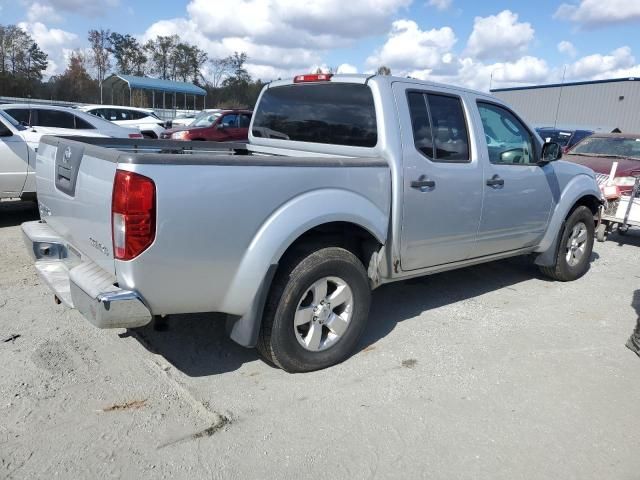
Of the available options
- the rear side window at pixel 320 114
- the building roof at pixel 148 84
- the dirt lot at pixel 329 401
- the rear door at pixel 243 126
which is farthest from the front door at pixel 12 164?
the building roof at pixel 148 84

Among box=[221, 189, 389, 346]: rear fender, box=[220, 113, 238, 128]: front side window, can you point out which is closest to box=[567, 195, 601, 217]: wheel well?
box=[221, 189, 389, 346]: rear fender

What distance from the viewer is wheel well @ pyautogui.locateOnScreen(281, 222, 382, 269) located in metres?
3.42

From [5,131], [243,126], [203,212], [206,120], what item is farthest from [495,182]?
[206,120]

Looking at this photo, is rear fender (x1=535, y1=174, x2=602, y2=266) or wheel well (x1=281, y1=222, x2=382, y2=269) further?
rear fender (x1=535, y1=174, x2=602, y2=266)

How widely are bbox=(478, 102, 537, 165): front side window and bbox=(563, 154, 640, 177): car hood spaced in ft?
14.7

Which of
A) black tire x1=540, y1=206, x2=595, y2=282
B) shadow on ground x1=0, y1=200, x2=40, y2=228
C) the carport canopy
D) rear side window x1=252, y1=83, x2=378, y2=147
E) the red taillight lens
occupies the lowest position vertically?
shadow on ground x1=0, y1=200, x2=40, y2=228

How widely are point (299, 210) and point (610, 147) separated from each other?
28.9ft

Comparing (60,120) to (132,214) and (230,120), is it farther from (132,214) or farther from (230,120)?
(230,120)

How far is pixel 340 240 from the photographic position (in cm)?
368

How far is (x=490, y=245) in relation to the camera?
15.6ft

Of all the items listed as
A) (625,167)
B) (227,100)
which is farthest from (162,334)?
(227,100)

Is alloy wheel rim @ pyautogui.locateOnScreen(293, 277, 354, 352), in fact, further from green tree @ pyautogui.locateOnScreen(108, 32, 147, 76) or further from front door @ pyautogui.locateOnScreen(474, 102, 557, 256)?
green tree @ pyautogui.locateOnScreen(108, 32, 147, 76)

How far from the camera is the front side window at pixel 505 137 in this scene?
459cm

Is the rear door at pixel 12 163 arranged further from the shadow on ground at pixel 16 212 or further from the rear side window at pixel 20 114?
the rear side window at pixel 20 114
